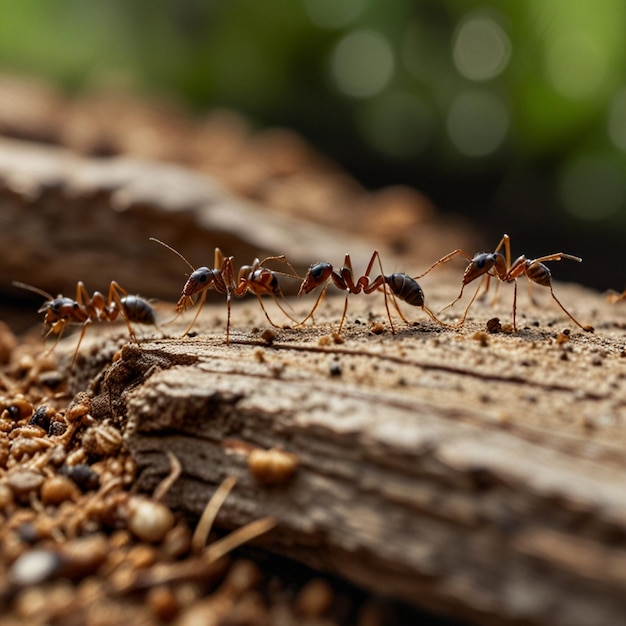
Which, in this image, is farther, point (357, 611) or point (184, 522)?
point (184, 522)

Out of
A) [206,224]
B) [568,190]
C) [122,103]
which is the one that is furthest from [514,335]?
[122,103]

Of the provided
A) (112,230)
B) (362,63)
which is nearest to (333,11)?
(362,63)

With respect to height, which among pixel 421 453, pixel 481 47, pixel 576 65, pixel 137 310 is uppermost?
pixel 481 47

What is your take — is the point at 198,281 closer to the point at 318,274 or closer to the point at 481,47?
the point at 318,274

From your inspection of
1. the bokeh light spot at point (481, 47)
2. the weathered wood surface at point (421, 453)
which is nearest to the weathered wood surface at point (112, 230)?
the weathered wood surface at point (421, 453)

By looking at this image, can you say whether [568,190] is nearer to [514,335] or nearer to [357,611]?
[514,335]
